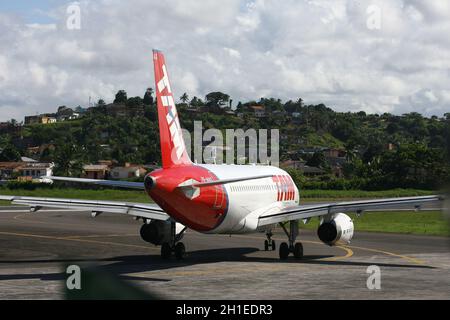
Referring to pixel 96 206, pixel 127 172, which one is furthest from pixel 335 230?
pixel 127 172

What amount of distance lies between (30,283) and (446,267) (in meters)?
17.3

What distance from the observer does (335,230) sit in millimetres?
32469

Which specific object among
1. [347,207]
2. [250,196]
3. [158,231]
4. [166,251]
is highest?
[250,196]

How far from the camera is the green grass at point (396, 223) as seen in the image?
177 feet

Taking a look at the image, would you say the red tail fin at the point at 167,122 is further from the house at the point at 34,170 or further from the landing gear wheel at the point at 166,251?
the house at the point at 34,170

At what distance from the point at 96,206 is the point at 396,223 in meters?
35.2

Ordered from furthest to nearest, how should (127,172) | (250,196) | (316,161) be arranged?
(316,161), (127,172), (250,196)

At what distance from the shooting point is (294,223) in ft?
115

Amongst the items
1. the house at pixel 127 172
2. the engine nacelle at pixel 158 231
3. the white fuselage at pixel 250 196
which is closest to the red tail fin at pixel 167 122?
the white fuselage at pixel 250 196

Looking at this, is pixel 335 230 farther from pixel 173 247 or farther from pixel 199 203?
pixel 173 247

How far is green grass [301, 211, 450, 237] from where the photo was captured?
2125 inches

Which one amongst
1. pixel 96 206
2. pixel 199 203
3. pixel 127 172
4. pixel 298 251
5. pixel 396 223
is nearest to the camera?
pixel 199 203
